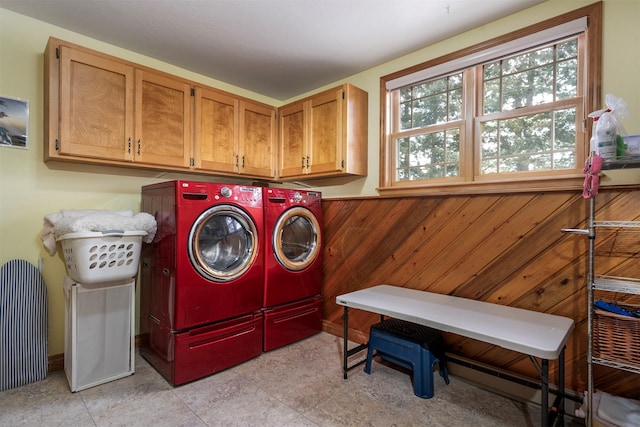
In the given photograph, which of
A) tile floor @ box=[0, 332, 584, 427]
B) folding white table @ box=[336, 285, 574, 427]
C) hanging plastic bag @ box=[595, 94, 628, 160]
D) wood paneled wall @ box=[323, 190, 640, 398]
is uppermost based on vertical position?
hanging plastic bag @ box=[595, 94, 628, 160]

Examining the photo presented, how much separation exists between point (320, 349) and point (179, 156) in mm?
2078

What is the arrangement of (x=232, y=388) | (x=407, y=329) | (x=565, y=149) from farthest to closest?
(x=407, y=329) → (x=232, y=388) → (x=565, y=149)

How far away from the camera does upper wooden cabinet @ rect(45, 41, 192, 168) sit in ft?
7.03

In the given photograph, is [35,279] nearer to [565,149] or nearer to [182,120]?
[182,120]

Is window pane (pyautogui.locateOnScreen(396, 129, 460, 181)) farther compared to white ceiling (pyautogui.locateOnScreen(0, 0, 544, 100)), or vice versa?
window pane (pyautogui.locateOnScreen(396, 129, 460, 181))

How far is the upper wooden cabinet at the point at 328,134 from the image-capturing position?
2.87 meters

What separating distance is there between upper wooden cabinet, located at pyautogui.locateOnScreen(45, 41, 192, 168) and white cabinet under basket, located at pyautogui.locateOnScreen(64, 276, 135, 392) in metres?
0.96

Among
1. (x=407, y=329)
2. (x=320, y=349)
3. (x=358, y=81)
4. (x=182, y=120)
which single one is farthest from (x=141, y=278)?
(x=358, y=81)

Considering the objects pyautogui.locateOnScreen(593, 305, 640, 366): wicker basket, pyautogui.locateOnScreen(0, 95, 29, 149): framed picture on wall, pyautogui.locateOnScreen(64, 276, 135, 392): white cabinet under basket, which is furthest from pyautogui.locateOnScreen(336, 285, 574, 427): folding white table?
pyautogui.locateOnScreen(0, 95, 29, 149): framed picture on wall

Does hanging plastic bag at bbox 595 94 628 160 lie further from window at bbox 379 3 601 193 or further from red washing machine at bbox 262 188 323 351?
red washing machine at bbox 262 188 323 351

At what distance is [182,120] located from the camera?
2.71 meters

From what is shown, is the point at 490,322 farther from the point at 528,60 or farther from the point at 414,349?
the point at 528,60

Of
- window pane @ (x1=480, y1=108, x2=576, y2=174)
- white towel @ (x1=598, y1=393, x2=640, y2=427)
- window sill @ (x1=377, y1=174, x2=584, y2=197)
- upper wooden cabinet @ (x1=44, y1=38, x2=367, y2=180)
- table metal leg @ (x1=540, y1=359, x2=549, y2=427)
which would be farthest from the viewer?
upper wooden cabinet @ (x1=44, y1=38, x2=367, y2=180)

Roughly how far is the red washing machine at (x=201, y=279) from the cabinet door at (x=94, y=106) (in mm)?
451
